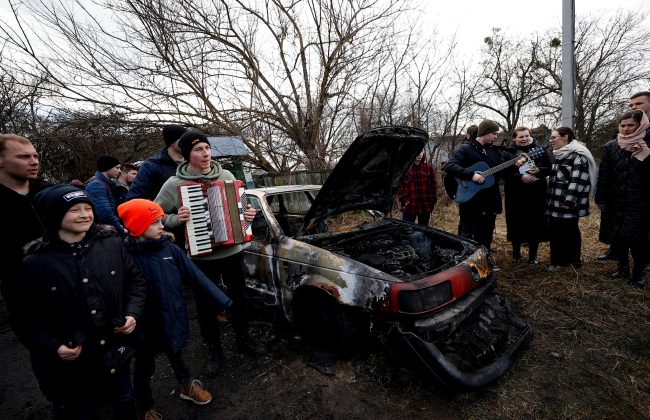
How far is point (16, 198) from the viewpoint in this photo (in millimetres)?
2150

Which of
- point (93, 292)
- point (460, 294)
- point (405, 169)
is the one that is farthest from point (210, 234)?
point (405, 169)

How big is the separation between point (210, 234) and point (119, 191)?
2.63m

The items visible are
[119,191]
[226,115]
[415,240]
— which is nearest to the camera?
[415,240]

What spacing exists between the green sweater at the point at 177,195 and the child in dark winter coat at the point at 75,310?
58 centimetres

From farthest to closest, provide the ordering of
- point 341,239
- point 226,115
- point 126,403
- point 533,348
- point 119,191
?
point 226,115 → point 119,191 → point 341,239 → point 533,348 → point 126,403

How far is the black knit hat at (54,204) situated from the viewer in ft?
5.19

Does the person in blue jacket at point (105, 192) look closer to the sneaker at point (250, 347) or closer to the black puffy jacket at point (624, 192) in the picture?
the sneaker at point (250, 347)

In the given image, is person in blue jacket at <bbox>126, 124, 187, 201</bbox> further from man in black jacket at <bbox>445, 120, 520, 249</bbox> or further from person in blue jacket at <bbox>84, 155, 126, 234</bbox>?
man in black jacket at <bbox>445, 120, 520, 249</bbox>

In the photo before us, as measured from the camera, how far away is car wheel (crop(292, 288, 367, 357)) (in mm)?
2355

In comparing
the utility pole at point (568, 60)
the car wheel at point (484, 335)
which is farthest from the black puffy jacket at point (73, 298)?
the utility pole at point (568, 60)

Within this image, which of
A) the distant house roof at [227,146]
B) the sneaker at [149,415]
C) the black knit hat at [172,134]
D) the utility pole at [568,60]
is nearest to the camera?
the sneaker at [149,415]

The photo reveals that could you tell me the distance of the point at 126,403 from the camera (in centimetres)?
180

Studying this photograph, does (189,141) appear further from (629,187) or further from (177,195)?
(629,187)

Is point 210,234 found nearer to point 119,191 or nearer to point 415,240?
point 415,240
